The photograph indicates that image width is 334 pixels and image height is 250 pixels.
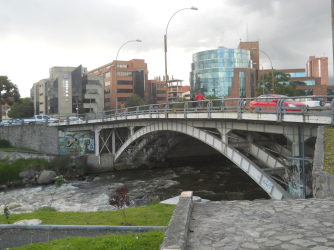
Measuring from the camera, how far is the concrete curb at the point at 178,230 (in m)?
4.50

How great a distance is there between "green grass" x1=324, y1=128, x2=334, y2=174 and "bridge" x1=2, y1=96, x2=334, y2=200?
31.7 inches

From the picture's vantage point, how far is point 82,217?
40.5 feet

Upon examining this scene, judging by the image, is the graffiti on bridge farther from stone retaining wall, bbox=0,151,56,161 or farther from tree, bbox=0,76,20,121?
tree, bbox=0,76,20,121

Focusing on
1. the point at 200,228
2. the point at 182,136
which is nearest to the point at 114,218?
the point at 200,228

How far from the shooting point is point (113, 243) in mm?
7645

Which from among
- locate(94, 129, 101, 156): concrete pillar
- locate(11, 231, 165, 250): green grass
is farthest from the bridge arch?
locate(94, 129, 101, 156): concrete pillar

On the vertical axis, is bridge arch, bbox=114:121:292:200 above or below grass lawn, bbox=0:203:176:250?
above

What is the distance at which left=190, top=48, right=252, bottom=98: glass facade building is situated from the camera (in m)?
80.2

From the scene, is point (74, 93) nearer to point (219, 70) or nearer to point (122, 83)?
point (122, 83)

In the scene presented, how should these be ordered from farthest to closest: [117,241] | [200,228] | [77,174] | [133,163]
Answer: [133,163]
[77,174]
[117,241]
[200,228]

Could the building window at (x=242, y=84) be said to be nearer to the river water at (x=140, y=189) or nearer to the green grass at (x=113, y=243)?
the river water at (x=140, y=189)

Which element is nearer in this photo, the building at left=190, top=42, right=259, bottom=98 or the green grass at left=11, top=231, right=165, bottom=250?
the green grass at left=11, top=231, right=165, bottom=250

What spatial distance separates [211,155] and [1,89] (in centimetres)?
3821

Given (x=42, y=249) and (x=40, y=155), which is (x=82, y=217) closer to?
(x=42, y=249)
